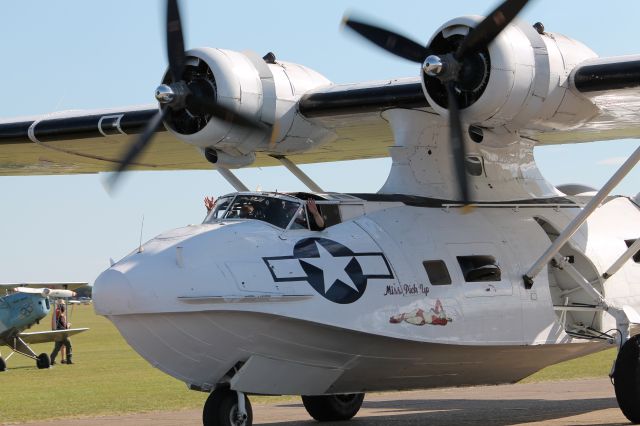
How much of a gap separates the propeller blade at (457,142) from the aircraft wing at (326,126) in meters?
1.20

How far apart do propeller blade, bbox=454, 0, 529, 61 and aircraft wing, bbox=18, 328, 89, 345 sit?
2361 cm

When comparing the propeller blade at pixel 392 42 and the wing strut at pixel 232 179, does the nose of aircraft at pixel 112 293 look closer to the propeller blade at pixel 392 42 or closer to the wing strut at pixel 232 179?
the wing strut at pixel 232 179

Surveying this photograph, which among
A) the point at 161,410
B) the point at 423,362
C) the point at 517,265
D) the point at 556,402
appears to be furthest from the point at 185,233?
the point at 556,402

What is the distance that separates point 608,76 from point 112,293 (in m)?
6.18

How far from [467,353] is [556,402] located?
4450 mm

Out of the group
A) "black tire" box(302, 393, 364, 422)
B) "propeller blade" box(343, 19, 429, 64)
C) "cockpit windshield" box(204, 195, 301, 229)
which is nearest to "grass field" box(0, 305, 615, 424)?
"black tire" box(302, 393, 364, 422)

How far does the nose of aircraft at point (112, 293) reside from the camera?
11711 millimetres

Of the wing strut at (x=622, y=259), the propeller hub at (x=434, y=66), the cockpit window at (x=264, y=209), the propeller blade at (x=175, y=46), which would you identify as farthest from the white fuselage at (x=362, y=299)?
the propeller blade at (x=175, y=46)

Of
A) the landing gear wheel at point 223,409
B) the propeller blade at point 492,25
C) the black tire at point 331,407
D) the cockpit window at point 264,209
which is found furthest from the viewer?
the black tire at point 331,407

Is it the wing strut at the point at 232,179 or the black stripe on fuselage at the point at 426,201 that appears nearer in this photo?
the black stripe on fuselage at the point at 426,201

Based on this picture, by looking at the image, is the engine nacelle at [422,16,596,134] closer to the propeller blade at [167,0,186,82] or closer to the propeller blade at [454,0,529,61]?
the propeller blade at [454,0,529,61]

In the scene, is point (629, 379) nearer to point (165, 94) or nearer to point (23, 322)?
point (165, 94)

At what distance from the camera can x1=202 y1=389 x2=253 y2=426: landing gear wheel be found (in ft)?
41.0

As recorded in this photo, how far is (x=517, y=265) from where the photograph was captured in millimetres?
14133
